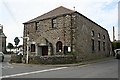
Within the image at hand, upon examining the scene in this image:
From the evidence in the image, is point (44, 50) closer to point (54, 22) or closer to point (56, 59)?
point (54, 22)

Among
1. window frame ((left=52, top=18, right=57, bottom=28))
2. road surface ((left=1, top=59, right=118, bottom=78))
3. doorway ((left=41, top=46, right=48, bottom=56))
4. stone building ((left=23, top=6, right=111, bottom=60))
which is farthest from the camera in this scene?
doorway ((left=41, top=46, right=48, bottom=56))

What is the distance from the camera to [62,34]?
26.9m

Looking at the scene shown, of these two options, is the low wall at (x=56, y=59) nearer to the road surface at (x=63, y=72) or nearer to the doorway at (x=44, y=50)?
the road surface at (x=63, y=72)

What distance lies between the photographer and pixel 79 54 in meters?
25.9

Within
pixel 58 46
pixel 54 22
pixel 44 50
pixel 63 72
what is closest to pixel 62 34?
pixel 58 46

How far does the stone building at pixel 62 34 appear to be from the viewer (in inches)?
1022

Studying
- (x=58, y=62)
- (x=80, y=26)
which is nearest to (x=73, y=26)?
(x=80, y=26)

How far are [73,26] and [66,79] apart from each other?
49.4 ft

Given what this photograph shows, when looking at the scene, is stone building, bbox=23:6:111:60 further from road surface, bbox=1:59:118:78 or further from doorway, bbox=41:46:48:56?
road surface, bbox=1:59:118:78

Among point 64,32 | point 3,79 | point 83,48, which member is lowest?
point 3,79

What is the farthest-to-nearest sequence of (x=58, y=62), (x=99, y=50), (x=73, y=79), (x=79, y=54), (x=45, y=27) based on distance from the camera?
(x=99, y=50), (x=45, y=27), (x=79, y=54), (x=58, y=62), (x=73, y=79)

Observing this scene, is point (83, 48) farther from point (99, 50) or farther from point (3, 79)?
point (3, 79)

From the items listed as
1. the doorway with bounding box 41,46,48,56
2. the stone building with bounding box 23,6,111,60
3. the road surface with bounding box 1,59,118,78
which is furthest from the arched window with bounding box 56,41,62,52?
the road surface with bounding box 1,59,118,78

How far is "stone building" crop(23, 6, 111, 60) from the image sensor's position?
85.2 feet
